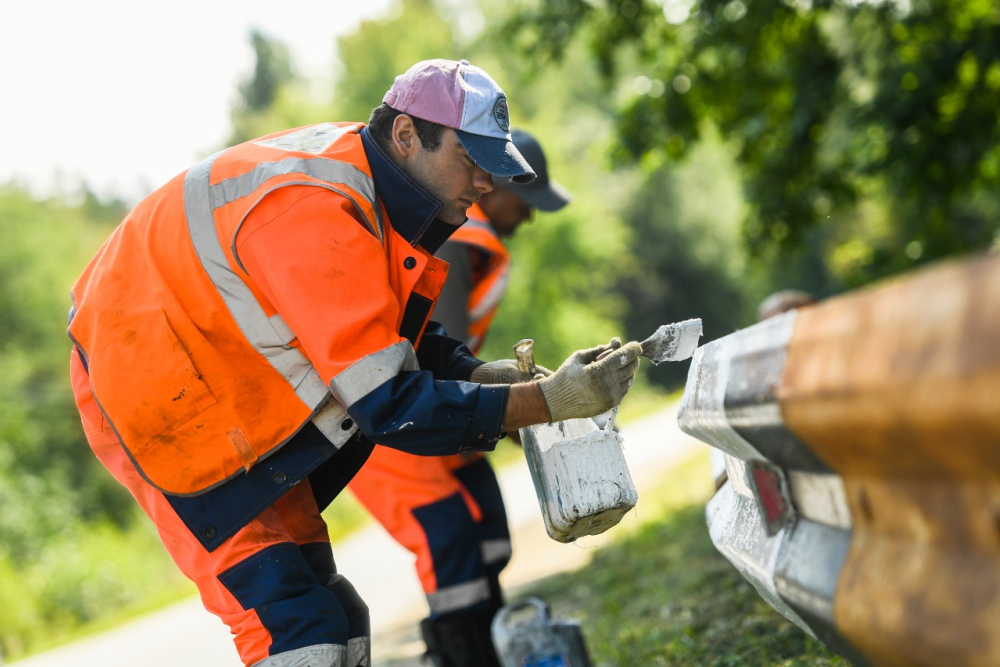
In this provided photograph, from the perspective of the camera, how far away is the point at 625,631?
4566 mm

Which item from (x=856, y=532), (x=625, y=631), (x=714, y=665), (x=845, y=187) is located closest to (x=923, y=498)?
(x=856, y=532)

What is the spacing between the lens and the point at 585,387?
99.8 inches

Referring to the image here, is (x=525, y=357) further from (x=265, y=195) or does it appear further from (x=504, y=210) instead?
(x=504, y=210)

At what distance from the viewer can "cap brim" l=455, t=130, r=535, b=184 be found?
2670mm

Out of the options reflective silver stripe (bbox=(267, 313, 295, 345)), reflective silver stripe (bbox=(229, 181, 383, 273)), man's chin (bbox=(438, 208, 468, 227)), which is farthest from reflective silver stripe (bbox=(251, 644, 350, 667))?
man's chin (bbox=(438, 208, 468, 227))

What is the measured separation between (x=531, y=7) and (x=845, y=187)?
10.9ft

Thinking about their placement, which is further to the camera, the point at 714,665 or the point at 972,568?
Answer: the point at 714,665

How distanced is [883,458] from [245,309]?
5.14ft

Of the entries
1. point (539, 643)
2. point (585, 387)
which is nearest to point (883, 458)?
point (585, 387)

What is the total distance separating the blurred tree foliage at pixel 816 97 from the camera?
7656mm

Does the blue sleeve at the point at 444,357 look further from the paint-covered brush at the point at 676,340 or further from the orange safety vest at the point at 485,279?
the orange safety vest at the point at 485,279

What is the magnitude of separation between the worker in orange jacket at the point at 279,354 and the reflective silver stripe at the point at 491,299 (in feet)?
4.98

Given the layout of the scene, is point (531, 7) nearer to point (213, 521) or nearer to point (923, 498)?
point (213, 521)

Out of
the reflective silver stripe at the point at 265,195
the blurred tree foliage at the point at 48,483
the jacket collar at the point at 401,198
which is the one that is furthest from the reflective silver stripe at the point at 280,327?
the blurred tree foliage at the point at 48,483
